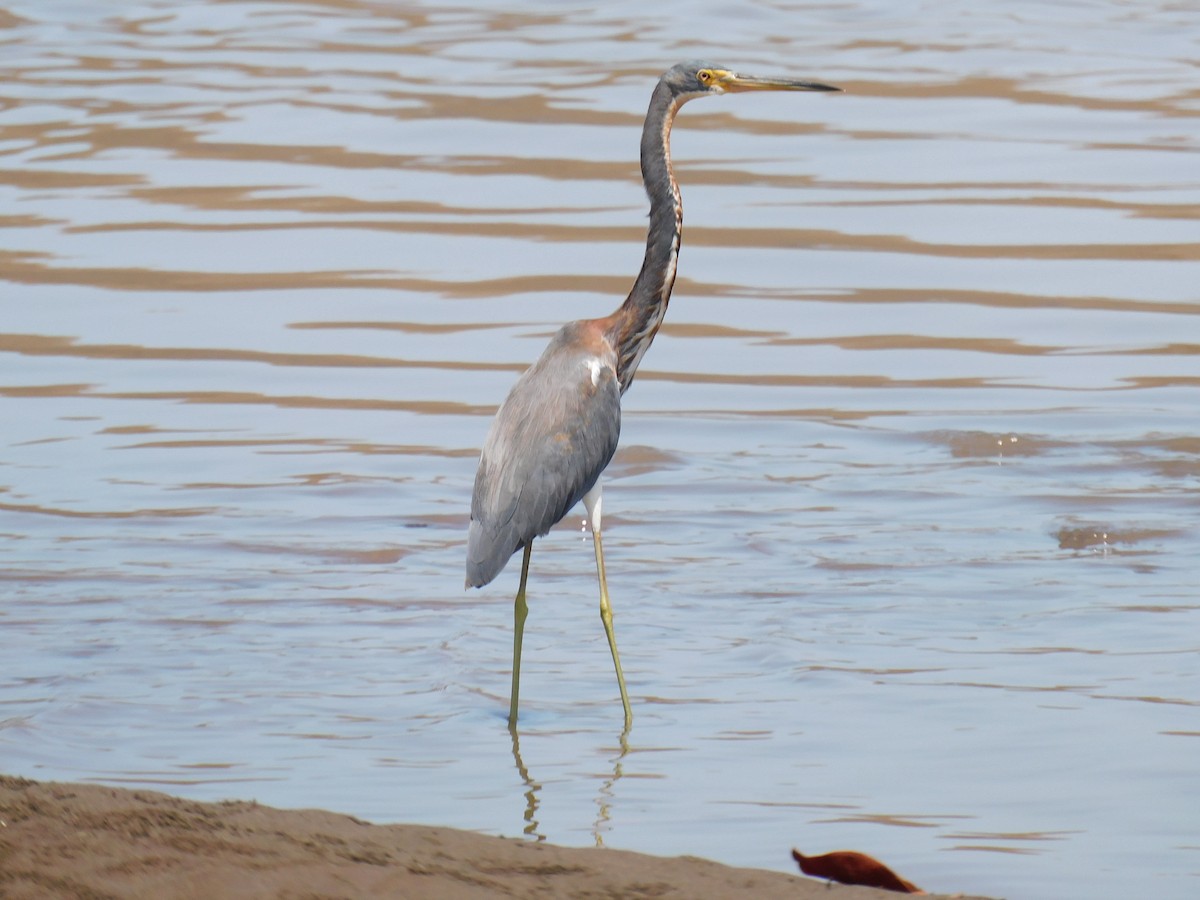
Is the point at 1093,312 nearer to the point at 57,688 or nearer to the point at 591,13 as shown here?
the point at 57,688

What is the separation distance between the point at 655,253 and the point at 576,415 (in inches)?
27.7

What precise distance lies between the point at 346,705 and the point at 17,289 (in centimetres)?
670

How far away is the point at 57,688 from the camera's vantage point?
20.9ft

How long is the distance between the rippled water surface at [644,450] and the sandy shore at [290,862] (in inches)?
36.0

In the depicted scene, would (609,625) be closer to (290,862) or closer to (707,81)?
(707,81)

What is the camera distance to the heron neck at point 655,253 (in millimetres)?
6836

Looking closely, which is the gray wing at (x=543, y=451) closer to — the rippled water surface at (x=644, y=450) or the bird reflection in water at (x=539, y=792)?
the rippled water surface at (x=644, y=450)

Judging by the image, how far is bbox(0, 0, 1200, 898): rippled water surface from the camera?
5.63m

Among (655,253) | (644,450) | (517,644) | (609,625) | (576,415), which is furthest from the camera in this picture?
(644,450)

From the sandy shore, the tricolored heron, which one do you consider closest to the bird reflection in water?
the tricolored heron

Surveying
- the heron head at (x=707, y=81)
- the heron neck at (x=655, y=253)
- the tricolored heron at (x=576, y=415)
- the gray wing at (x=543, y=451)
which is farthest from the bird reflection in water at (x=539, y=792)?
the heron head at (x=707, y=81)

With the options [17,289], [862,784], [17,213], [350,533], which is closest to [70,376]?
[17,289]

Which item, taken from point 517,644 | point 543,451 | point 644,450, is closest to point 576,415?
point 543,451

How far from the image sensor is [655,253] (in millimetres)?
6895
